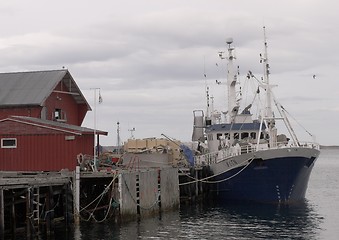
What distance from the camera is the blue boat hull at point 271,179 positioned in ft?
137

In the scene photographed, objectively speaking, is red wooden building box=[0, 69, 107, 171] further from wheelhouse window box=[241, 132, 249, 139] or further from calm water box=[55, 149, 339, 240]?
wheelhouse window box=[241, 132, 249, 139]

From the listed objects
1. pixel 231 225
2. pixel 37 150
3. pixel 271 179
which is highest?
pixel 37 150

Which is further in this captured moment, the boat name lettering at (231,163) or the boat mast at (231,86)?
the boat mast at (231,86)

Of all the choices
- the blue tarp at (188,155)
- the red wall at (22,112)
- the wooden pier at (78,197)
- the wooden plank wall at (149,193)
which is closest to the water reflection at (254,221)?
the wooden plank wall at (149,193)

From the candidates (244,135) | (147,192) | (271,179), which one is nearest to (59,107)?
(147,192)

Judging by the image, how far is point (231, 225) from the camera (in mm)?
34312

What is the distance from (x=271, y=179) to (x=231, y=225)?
29.4ft

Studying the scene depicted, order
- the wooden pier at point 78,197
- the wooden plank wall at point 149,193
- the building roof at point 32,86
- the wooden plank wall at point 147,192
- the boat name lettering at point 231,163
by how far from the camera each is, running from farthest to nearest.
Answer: the boat name lettering at point 231,163
the building roof at point 32,86
the wooden plank wall at point 149,193
the wooden plank wall at point 147,192
the wooden pier at point 78,197

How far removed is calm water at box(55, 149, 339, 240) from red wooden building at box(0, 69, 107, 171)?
17.7 ft

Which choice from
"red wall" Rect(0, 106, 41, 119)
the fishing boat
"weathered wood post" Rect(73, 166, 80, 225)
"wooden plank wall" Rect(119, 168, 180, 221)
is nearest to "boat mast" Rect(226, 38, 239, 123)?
the fishing boat

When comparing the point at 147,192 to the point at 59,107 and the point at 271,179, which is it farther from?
the point at 59,107

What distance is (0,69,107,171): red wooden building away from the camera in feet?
115

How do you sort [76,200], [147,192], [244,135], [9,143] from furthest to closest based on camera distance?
1. [244,135]
2. [9,143]
3. [147,192]
4. [76,200]

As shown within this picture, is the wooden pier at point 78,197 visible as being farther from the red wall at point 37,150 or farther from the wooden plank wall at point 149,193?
the red wall at point 37,150
